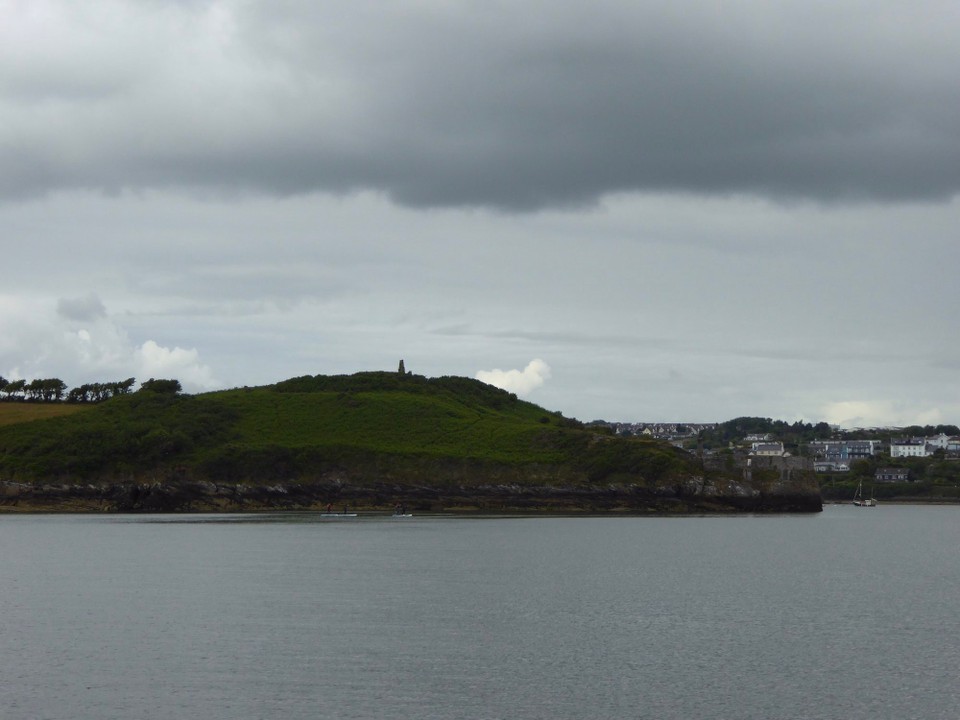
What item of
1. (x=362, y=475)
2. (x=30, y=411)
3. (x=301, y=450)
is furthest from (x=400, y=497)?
(x=30, y=411)

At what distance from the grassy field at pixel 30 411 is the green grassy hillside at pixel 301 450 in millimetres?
5051

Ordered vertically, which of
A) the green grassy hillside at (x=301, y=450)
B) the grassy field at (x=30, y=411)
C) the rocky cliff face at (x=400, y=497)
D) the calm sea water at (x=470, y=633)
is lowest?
the calm sea water at (x=470, y=633)

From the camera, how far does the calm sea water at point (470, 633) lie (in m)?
32.9

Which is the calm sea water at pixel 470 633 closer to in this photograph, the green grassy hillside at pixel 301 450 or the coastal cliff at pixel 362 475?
the coastal cliff at pixel 362 475

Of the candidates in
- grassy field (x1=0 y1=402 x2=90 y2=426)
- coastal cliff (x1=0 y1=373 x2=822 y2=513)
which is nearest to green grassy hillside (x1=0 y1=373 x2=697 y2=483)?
coastal cliff (x1=0 y1=373 x2=822 y2=513)

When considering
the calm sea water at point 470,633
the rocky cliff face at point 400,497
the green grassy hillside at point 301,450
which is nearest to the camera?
the calm sea water at point 470,633

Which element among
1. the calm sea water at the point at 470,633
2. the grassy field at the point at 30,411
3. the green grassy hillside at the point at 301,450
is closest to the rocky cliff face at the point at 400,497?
the green grassy hillside at the point at 301,450

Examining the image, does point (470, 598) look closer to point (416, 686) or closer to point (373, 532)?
point (416, 686)

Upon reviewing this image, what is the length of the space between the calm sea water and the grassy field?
107384 mm

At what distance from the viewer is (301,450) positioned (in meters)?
171

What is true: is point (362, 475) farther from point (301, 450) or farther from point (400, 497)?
point (301, 450)

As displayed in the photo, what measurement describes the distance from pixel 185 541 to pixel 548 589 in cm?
4160

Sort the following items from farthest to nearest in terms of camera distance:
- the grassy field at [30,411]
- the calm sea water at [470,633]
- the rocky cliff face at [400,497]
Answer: the grassy field at [30,411], the rocky cliff face at [400,497], the calm sea water at [470,633]

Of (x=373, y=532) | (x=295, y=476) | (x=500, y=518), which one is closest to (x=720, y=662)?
(x=373, y=532)
